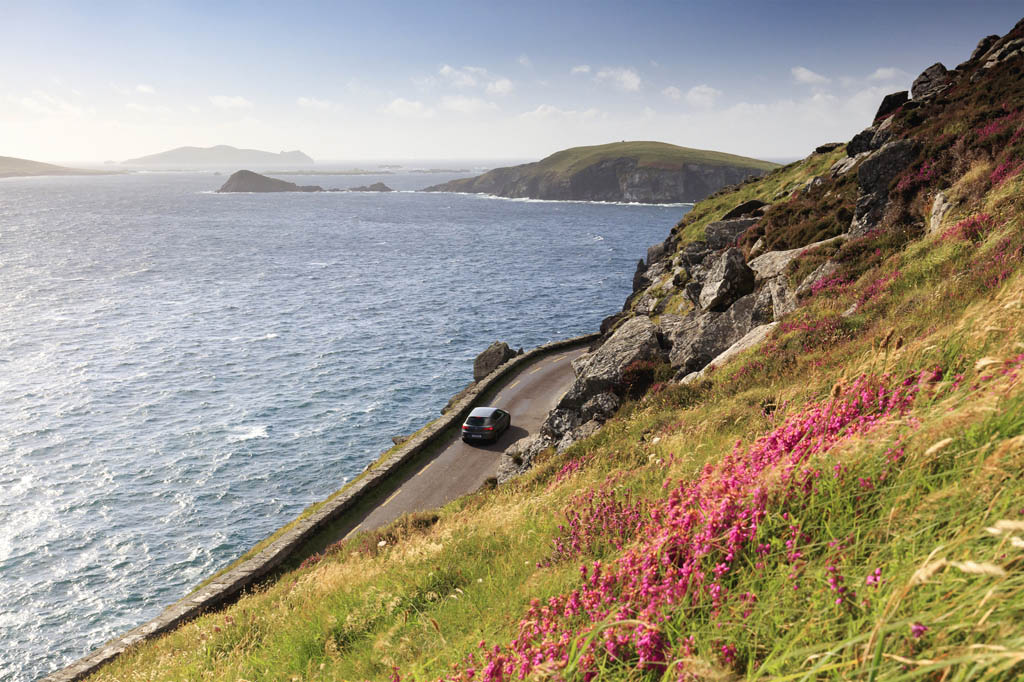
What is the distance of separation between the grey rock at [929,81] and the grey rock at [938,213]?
101 feet

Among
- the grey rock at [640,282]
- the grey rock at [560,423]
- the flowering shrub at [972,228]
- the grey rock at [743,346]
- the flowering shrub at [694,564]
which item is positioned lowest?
the grey rock at [560,423]

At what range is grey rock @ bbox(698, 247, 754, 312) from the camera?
81.0 ft

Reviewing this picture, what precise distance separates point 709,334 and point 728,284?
4.22m

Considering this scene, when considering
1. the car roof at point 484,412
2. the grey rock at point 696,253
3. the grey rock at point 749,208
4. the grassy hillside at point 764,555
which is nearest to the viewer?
the grassy hillside at point 764,555

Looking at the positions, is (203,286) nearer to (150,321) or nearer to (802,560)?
(150,321)

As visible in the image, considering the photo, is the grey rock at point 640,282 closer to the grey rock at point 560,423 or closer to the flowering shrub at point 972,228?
the grey rock at point 560,423

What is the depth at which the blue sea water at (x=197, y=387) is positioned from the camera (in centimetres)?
2830

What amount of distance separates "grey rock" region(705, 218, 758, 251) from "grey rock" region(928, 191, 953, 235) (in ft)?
68.8

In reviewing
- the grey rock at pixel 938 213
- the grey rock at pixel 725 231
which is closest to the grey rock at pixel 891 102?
the grey rock at pixel 725 231

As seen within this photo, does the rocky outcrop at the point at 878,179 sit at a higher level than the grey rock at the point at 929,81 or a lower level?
lower

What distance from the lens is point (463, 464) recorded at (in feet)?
87.3

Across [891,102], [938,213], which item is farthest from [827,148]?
[938,213]

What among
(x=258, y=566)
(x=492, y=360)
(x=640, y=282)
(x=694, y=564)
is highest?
(x=694, y=564)

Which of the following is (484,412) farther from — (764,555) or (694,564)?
(764,555)
